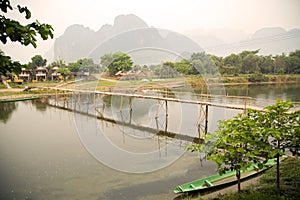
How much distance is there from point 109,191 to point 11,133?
8.84 metres

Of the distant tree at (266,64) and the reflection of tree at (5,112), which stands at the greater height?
the distant tree at (266,64)

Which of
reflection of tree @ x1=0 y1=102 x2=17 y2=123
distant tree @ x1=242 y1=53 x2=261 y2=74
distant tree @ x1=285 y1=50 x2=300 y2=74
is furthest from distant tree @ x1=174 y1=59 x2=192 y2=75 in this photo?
distant tree @ x1=285 y1=50 x2=300 y2=74

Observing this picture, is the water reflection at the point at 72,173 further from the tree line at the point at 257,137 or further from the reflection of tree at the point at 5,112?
the reflection of tree at the point at 5,112

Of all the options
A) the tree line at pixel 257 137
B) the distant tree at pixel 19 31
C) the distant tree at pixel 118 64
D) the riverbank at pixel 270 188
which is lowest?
the riverbank at pixel 270 188

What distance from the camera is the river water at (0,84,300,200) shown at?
20.3 ft

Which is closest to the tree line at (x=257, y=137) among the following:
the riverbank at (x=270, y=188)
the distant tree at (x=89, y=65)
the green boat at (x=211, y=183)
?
the riverbank at (x=270, y=188)

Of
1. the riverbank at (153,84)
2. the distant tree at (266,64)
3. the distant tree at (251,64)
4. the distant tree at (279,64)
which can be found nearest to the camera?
the riverbank at (153,84)

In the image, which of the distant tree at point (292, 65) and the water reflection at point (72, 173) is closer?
the water reflection at point (72, 173)

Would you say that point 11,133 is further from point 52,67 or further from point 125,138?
point 52,67

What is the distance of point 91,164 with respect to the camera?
7934mm

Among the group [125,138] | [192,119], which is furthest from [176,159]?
[192,119]

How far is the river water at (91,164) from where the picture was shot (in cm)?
619

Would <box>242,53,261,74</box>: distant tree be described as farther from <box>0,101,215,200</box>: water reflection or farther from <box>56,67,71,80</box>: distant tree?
<box>0,101,215,200</box>: water reflection

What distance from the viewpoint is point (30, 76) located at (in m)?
39.9
